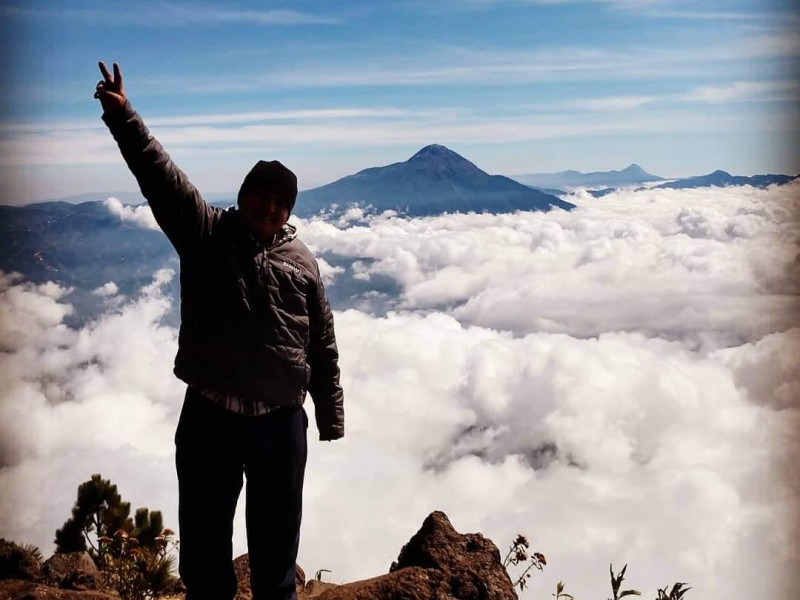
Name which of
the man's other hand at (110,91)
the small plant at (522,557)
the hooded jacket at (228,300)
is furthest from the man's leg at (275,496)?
the small plant at (522,557)

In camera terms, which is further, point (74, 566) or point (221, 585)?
point (74, 566)

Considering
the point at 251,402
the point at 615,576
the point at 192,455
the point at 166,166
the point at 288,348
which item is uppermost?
the point at 166,166

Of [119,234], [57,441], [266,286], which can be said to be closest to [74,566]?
[266,286]

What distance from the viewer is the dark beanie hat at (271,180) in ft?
8.66

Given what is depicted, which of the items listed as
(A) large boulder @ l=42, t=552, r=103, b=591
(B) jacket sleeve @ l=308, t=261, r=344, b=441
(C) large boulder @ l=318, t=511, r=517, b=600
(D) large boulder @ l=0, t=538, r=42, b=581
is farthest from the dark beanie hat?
(D) large boulder @ l=0, t=538, r=42, b=581

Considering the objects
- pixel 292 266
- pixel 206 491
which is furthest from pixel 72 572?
pixel 292 266

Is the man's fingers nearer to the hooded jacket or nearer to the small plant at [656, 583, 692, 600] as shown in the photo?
the hooded jacket

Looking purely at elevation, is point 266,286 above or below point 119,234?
below

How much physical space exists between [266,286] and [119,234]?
477 feet

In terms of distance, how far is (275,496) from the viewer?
2779 mm

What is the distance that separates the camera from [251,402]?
2.61 m

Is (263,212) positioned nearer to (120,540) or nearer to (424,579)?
(424,579)

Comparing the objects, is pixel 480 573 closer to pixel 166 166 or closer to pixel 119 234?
pixel 166 166

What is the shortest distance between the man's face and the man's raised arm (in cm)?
20
